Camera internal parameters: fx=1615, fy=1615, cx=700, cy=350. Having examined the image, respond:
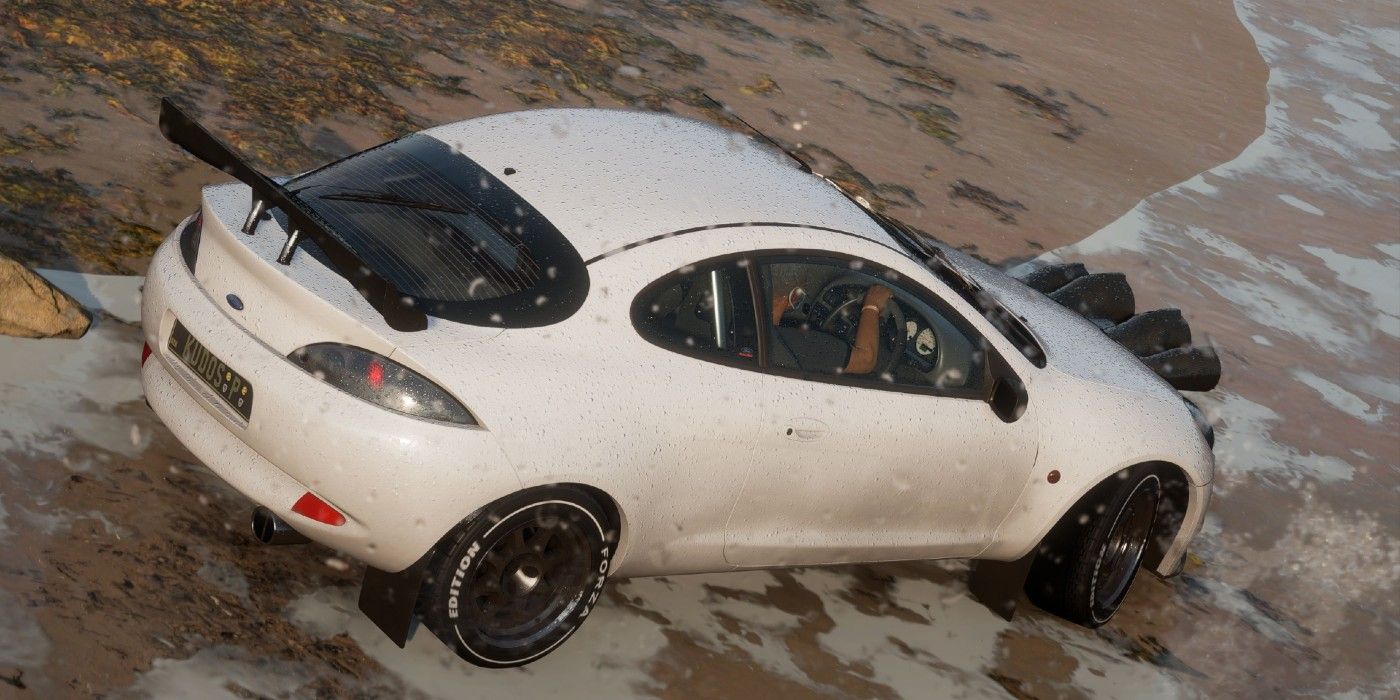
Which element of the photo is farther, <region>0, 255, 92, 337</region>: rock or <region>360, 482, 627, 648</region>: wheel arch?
<region>0, 255, 92, 337</region>: rock

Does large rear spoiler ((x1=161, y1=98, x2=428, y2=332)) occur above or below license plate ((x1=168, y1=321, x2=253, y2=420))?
above

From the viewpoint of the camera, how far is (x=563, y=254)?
4945 mm

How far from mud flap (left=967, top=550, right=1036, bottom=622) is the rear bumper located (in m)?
2.49

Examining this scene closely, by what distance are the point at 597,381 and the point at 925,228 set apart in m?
6.99

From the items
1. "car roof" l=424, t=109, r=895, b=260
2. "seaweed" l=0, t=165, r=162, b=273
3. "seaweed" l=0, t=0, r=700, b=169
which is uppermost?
"car roof" l=424, t=109, r=895, b=260

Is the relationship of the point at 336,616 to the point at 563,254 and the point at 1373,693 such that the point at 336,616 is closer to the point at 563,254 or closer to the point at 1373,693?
the point at 563,254

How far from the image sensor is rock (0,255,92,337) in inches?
245

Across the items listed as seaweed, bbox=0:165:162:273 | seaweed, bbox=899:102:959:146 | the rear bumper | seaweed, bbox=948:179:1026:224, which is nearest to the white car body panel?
the rear bumper

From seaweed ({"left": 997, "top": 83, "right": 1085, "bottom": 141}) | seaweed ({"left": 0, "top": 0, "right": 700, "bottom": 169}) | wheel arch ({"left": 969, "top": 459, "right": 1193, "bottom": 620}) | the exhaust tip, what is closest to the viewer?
the exhaust tip

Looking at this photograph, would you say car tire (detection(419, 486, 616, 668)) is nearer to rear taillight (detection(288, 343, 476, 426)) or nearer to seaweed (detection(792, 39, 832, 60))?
rear taillight (detection(288, 343, 476, 426))

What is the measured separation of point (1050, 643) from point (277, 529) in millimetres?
3111

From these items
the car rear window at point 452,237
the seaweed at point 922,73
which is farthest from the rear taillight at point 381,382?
the seaweed at point 922,73

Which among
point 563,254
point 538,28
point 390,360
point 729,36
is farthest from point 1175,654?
point 729,36

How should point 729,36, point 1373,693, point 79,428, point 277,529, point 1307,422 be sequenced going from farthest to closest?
point 729,36 < point 1307,422 < point 1373,693 < point 79,428 < point 277,529
